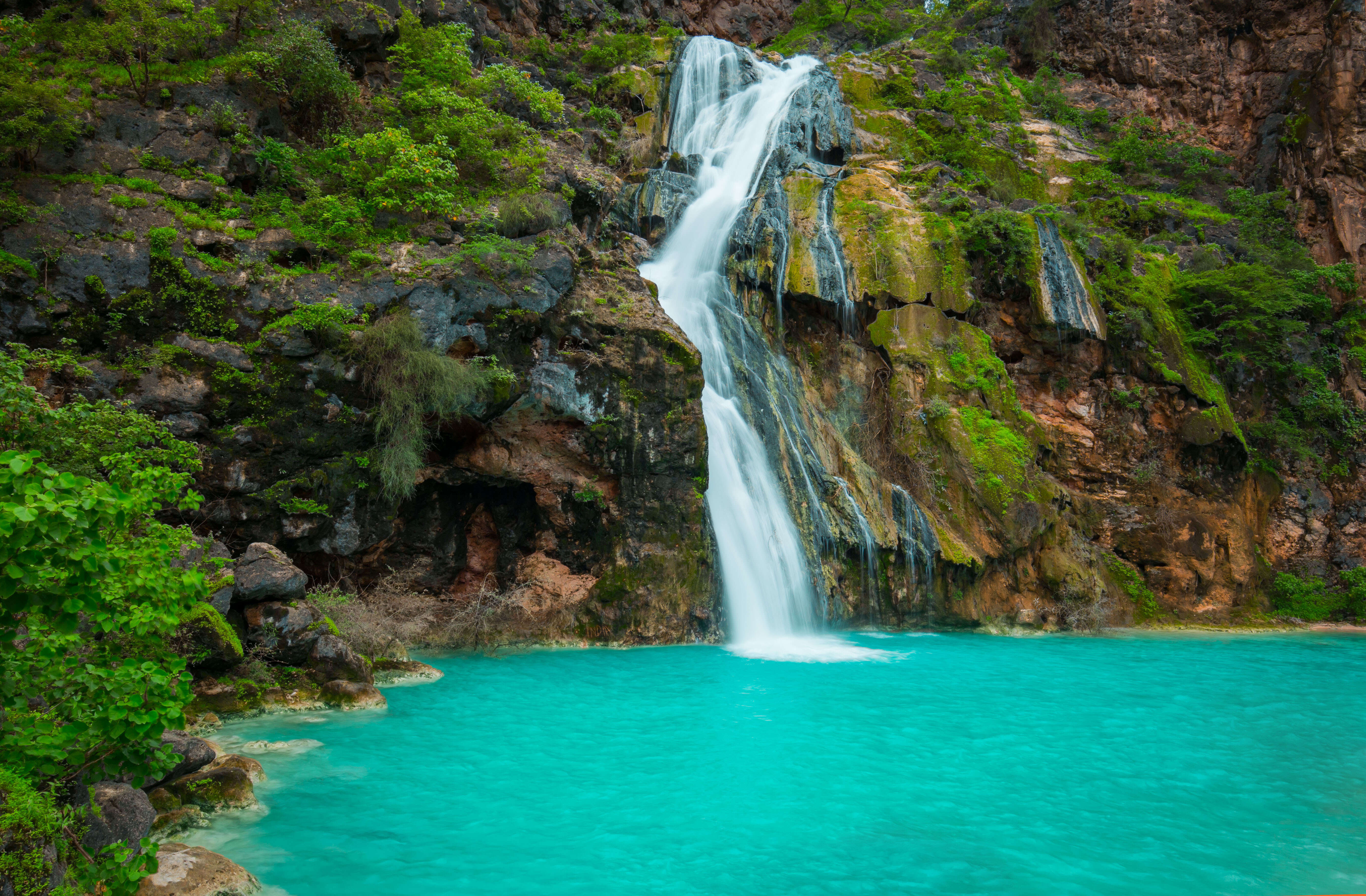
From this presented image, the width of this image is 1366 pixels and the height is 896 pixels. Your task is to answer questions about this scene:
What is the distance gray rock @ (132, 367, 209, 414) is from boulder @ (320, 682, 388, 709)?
4.89 m

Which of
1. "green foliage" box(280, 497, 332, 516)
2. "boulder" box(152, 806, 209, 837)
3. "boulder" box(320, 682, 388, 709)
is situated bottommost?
"boulder" box(320, 682, 388, 709)

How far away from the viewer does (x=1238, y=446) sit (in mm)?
20922

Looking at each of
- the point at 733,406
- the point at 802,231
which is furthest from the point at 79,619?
the point at 802,231

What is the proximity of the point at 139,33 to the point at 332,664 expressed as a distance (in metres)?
12.1

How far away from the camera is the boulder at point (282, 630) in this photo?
9.53m

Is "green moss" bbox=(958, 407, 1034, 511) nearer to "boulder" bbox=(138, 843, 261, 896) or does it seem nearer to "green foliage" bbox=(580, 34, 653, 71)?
"boulder" bbox=(138, 843, 261, 896)

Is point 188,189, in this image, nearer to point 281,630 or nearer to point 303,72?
point 303,72

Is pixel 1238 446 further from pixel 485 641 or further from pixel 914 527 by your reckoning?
pixel 485 641

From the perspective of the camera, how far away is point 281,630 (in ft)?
31.3

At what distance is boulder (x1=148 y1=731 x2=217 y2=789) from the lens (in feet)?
19.9

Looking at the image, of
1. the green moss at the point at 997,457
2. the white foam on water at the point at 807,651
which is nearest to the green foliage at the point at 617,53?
the green moss at the point at 997,457

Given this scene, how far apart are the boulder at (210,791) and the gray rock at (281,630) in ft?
10.5

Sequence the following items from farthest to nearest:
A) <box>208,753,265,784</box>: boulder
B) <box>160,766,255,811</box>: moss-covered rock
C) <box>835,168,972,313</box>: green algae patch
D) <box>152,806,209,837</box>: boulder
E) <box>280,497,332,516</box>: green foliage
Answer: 1. <box>835,168,972,313</box>: green algae patch
2. <box>280,497,332,516</box>: green foliage
3. <box>208,753,265,784</box>: boulder
4. <box>160,766,255,811</box>: moss-covered rock
5. <box>152,806,209,837</box>: boulder

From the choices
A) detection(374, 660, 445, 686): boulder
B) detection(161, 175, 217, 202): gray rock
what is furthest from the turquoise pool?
detection(161, 175, 217, 202): gray rock
